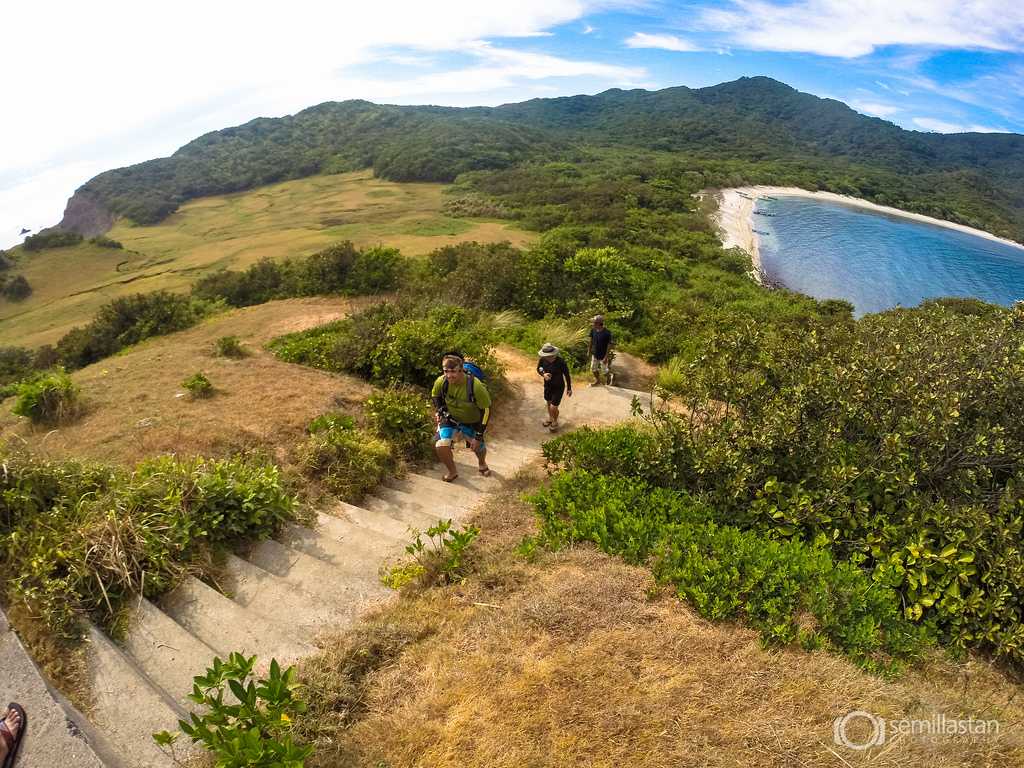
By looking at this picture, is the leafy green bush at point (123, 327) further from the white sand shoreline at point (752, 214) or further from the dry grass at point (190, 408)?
the white sand shoreline at point (752, 214)

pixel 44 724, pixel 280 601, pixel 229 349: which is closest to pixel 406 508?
pixel 280 601

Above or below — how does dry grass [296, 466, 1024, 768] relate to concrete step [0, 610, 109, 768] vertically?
below

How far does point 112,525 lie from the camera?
389 cm

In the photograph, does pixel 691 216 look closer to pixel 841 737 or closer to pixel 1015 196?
pixel 841 737

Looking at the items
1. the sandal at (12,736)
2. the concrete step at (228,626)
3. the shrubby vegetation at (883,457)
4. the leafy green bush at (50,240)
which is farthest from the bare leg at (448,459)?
the leafy green bush at (50,240)

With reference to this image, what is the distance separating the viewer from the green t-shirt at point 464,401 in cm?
628

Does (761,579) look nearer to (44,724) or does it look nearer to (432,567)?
(432,567)

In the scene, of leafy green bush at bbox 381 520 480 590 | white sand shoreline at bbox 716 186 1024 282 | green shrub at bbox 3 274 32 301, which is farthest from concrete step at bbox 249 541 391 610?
green shrub at bbox 3 274 32 301

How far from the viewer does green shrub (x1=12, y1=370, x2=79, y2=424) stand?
7.61 meters

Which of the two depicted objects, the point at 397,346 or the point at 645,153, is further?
the point at 645,153

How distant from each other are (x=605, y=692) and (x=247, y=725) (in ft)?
6.60

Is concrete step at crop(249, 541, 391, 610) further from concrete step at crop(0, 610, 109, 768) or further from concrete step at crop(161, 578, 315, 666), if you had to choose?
concrete step at crop(0, 610, 109, 768)

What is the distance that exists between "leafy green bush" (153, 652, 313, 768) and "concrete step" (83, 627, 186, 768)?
0.09 metres

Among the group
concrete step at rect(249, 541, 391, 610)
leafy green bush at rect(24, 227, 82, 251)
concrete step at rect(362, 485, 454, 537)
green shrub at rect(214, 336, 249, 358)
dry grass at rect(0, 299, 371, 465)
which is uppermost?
leafy green bush at rect(24, 227, 82, 251)
